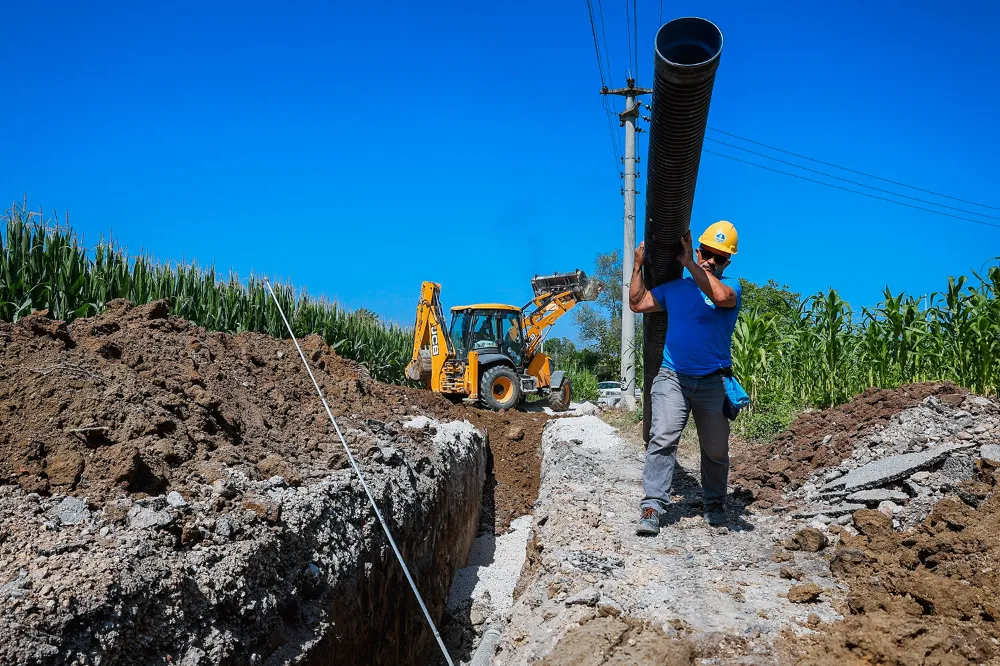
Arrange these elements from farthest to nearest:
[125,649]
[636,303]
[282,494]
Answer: [636,303], [282,494], [125,649]

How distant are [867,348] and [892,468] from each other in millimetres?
4505

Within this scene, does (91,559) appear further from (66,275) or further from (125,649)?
(66,275)

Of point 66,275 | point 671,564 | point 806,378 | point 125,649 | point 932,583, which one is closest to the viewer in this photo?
point 125,649

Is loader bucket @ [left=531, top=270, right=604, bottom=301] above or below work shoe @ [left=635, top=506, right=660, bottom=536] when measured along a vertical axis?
above

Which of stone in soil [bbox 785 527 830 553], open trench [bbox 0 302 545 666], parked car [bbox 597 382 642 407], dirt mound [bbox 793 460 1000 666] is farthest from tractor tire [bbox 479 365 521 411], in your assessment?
dirt mound [bbox 793 460 1000 666]

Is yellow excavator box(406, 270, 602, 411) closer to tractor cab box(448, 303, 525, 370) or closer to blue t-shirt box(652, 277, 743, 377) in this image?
tractor cab box(448, 303, 525, 370)

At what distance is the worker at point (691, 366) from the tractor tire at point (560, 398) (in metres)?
11.7

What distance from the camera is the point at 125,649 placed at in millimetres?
2344

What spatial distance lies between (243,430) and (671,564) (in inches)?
108

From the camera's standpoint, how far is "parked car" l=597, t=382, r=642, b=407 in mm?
17841

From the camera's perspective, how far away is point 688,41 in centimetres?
365

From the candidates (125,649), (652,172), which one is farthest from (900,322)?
(125,649)

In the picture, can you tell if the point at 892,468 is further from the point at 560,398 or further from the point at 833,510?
the point at 560,398

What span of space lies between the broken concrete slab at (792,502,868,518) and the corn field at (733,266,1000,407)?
417cm
